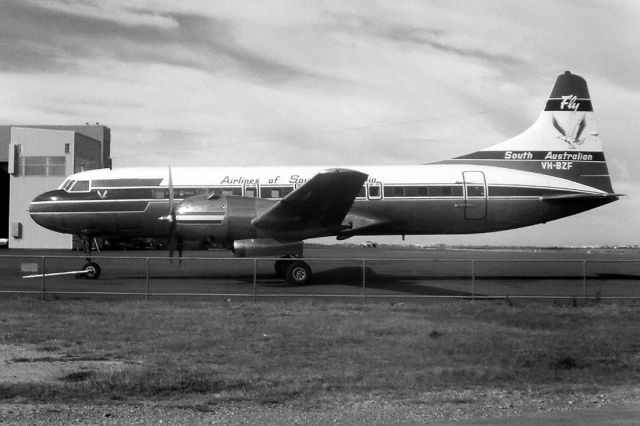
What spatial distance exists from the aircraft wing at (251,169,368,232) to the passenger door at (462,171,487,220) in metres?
4.81

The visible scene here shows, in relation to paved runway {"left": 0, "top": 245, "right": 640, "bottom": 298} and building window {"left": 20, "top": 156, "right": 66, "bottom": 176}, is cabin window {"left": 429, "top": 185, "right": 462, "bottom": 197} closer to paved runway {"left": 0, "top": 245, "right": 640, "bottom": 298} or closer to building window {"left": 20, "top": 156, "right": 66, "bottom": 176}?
paved runway {"left": 0, "top": 245, "right": 640, "bottom": 298}

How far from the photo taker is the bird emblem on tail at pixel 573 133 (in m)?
27.1

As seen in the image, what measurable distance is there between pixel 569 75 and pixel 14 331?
71.5 ft

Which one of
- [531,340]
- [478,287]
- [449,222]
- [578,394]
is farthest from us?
[449,222]

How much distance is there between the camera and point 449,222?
995 inches

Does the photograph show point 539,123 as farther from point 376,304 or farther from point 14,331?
point 14,331

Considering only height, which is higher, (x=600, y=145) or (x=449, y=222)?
(x=600, y=145)

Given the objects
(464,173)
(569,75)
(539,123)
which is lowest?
(464,173)

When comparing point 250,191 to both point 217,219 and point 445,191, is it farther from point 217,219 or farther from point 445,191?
point 445,191

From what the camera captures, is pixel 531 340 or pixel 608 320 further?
pixel 608 320

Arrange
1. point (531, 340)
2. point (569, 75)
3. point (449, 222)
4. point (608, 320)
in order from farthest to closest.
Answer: point (569, 75), point (449, 222), point (608, 320), point (531, 340)

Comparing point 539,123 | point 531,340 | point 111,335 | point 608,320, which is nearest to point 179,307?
point 111,335

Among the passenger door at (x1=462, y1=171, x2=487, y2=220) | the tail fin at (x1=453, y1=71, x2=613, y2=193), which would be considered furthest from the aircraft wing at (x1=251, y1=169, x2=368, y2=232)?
the tail fin at (x1=453, y1=71, x2=613, y2=193)

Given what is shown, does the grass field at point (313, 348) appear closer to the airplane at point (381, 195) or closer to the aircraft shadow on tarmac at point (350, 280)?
the aircraft shadow on tarmac at point (350, 280)
